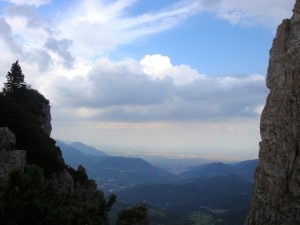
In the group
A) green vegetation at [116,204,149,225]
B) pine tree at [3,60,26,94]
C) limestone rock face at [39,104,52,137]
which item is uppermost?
pine tree at [3,60,26,94]

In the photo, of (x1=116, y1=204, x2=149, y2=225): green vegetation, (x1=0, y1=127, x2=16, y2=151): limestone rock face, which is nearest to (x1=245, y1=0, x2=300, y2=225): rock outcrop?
(x1=116, y1=204, x2=149, y2=225): green vegetation

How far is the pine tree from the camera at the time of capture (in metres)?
66.6

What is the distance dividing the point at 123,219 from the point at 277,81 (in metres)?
37.9

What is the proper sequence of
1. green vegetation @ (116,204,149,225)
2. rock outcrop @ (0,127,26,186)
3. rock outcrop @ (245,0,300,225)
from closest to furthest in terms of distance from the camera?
rock outcrop @ (0,127,26,186) < green vegetation @ (116,204,149,225) < rock outcrop @ (245,0,300,225)

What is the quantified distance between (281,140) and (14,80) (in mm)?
45697

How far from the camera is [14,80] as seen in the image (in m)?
68.0

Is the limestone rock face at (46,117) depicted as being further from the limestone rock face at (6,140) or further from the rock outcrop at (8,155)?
the rock outcrop at (8,155)

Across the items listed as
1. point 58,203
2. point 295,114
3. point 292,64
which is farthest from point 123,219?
point 292,64

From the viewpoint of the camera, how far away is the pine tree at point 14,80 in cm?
6657

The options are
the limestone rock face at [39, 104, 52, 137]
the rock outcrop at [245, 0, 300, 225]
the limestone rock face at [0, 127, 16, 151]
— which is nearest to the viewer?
the limestone rock face at [0, 127, 16, 151]

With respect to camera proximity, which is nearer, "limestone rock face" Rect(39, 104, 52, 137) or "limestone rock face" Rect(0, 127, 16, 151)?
"limestone rock face" Rect(0, 127, 16, 151)

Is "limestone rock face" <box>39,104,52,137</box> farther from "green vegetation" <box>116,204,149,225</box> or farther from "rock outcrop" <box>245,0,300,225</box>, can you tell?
"rock outcrop" <box>245,0,300,225</box>

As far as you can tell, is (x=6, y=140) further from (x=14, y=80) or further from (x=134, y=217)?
(x=14, y=80)

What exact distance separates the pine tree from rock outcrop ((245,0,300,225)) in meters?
42.6
